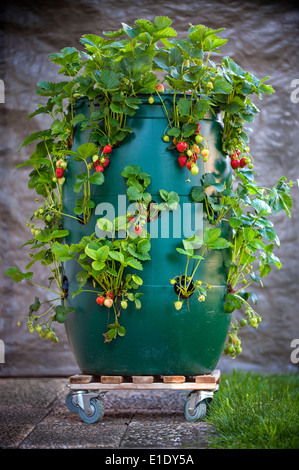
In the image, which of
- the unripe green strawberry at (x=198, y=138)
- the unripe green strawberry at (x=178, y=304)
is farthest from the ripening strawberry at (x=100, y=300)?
the unripe green strawberry at (x=198, y=138)

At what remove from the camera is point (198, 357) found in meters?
2.02

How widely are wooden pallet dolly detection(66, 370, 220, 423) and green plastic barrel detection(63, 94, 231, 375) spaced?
32mm

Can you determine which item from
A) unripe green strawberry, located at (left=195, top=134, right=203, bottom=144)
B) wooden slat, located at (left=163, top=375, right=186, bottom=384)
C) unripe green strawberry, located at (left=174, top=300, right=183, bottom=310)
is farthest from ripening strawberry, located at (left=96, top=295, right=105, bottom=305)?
unripe green strawberry, located at (left=195, top=134, right=203, bottom=144)

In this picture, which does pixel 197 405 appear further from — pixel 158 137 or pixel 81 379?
pixel 158 137

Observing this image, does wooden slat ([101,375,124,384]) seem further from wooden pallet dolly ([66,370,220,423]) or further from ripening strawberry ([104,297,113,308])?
ripening strawberry ([104,297,113,308])

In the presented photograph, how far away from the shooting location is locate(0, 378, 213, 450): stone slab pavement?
68.7 inches

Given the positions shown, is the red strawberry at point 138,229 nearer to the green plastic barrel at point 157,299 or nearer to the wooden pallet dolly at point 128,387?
the green plastic barrel at point 157,299

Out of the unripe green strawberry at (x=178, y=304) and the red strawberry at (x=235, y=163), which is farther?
the red strawberry at (x=235, y=163)

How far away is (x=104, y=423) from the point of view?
2.03m

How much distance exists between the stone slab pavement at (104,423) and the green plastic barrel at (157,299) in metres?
0.18

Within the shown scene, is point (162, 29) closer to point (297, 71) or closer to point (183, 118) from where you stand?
point (183, 118)

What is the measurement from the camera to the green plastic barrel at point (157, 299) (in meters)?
1.96

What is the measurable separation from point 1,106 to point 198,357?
5.98 feet

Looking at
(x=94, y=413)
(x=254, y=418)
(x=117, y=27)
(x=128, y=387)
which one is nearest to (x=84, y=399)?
(x=94, y=413)
